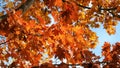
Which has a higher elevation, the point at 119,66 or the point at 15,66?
the point at 15,66

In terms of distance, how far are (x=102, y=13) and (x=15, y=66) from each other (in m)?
6.22

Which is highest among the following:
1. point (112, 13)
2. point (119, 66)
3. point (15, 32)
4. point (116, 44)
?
point (112, 13)

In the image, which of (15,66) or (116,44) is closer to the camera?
(116,44)

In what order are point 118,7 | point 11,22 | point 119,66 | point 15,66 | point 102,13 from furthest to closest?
point 102,13 → point 118,7 → point 15,66 → point 11,22 → point 119,66

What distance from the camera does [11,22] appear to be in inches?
271

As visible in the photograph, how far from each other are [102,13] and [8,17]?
6.91 m

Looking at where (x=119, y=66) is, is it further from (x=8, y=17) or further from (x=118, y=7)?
(x=118, y=7)

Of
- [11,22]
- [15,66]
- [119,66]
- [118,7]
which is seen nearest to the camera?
[119,66]

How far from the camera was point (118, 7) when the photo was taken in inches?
469

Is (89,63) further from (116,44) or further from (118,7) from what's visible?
(118,7)

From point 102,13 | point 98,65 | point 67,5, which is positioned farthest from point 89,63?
point 102,13

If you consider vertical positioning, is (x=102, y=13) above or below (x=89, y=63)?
above

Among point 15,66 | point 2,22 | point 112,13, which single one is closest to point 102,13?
point 112,13

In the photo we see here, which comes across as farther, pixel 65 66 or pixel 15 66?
pixel 15 66
